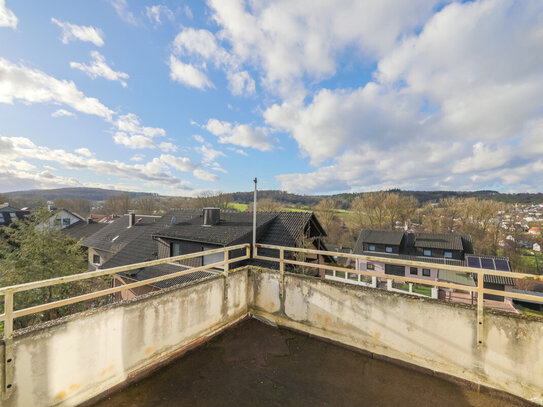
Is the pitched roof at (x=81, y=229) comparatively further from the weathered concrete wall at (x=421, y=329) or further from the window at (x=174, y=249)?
the weathered concrete wall at (x=421, y=329)

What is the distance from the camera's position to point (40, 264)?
10.4m

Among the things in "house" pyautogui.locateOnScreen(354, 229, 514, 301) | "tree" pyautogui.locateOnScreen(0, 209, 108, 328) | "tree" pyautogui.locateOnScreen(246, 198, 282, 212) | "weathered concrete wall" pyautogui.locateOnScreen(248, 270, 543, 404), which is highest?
"tree" pyautogui.locateOnScreen(246, 198, 282, 212)

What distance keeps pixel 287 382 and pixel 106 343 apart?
2058 mm

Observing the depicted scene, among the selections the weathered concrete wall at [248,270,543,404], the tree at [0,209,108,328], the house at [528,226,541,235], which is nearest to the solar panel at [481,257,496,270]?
the house at [528,226,541,235]

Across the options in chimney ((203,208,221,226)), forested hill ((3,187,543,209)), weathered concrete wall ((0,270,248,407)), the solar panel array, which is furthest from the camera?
forested hill ((3,187,543,209))

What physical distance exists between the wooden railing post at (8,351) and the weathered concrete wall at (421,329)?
307cm

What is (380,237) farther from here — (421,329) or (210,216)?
(421,329)

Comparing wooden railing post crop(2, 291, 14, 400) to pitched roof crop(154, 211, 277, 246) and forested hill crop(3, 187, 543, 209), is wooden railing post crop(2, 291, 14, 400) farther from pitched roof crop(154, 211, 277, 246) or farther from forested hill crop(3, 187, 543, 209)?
forested hill crop(3, 187, 543, 209)

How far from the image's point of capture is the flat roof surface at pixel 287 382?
2.39 meters

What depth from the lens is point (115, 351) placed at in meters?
2.46

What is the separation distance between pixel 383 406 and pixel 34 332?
3.39 meters

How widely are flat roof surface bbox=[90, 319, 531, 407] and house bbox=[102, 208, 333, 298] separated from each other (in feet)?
27.4

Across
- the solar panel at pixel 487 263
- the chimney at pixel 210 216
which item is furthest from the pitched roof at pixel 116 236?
the solar panel at pixel 487 263

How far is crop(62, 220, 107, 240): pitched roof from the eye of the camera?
3538cm
